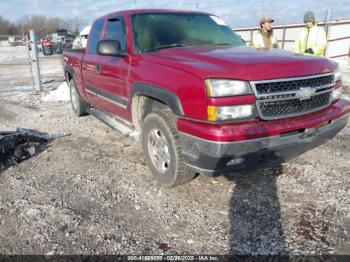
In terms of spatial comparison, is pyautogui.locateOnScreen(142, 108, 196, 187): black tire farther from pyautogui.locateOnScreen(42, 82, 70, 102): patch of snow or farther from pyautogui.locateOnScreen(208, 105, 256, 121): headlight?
pyautogui.locateOnScreen(42, 82, 70, 102): patch of snow

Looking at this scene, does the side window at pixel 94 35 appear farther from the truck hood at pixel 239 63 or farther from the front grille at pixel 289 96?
the front grille at pixel 289 96

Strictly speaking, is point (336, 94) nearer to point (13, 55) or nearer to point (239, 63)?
point (239, 63)

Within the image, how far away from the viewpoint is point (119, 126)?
4.93 meters

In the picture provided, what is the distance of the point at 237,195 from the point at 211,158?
0.93 metres

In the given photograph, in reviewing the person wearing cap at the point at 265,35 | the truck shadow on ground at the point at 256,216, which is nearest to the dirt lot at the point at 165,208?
the truck shadow on ground at the point at 256,216

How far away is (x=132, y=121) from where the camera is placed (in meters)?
4.34

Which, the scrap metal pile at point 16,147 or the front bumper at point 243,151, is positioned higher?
the front bumper at point 243,151

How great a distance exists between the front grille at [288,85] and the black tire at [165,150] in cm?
95

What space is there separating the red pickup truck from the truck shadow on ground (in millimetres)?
497

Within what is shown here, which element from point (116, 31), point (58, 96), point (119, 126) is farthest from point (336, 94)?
point (58, 96)

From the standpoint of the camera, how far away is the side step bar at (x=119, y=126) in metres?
4.54

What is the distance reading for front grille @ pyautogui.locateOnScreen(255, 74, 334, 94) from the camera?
9.82 ft

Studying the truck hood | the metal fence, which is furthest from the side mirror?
the metal fence

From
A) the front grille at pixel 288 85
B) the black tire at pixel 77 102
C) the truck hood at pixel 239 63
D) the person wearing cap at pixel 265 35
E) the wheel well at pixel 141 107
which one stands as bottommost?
the black tire at pixel 77 102
